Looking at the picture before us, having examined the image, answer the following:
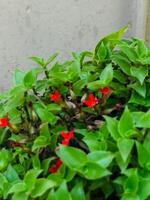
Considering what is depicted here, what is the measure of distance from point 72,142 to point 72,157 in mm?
193

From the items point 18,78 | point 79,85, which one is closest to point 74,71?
point 79,85

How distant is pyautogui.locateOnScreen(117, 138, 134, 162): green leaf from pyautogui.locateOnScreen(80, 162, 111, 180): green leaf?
1.9 inches

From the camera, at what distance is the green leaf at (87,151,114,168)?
99cm

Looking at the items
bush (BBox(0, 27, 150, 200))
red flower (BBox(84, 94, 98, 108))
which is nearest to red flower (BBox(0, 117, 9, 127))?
bush (BBox(0, 27, 150, 200))

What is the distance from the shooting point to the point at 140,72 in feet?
3.96

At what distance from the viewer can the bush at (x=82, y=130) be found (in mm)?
1003

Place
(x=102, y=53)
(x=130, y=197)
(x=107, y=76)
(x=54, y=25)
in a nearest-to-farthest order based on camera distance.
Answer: (x=130, y=197) < (x=107, y=76) < (x=102, y=53) < (x=54, y=25)

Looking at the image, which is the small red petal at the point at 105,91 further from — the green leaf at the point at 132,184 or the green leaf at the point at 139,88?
the green leaf at the point at 132,184

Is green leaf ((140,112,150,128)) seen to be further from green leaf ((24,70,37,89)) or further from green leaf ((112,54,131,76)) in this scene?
green leaf ((24,70,37,89))

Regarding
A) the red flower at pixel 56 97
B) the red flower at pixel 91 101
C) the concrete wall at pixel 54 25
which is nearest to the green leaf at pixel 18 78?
the red flower at pixel 56 97

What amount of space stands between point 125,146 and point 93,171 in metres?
0.09

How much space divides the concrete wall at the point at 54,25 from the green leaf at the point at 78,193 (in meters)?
1.15

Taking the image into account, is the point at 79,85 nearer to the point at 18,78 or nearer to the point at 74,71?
the point at 74,71

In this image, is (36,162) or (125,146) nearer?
(125,146)
